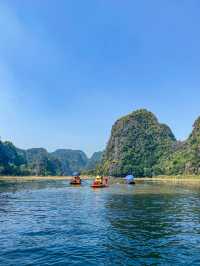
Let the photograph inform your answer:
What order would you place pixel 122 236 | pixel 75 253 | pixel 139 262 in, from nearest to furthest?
1. pixel 139 262
2. pixel 75 253
3. pixel 122 236

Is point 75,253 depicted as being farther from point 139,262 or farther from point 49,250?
point 139,262

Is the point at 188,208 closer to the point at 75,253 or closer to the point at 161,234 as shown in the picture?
the point at 161,234

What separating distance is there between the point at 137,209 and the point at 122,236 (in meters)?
20.1

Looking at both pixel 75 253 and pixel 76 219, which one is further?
pixel 76 219

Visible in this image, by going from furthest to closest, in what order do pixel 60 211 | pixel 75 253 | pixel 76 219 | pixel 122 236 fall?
pixel 60 211 → pixel 76 219 → pixel 122 236 → pixel 75 253

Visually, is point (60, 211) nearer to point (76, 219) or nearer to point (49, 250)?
point (76, 219)

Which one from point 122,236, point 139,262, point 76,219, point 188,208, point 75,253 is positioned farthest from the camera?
point 188,208

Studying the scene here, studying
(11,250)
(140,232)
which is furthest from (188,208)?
(11,250)

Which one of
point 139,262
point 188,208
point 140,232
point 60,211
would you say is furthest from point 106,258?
point 188,208

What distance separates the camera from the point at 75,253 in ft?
84.6

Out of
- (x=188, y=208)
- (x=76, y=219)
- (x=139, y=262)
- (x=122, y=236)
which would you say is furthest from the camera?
(x=188, y=208)

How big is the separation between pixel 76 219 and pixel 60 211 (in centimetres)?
806

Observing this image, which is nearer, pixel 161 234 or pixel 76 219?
pixel 161 234

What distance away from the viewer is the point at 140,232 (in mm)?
33312
